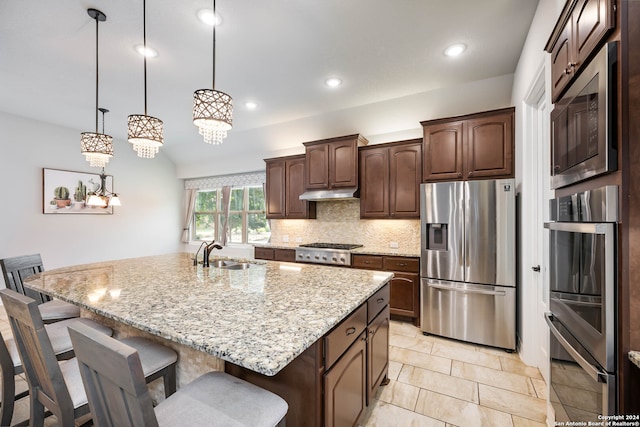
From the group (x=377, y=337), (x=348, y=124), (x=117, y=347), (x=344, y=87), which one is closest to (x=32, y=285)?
(x=117, y=347)

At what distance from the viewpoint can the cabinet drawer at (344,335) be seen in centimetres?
118

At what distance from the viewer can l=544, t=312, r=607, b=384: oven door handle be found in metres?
0.92

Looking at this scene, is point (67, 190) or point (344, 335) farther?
point (67, 190)

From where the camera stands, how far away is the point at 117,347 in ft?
2.31

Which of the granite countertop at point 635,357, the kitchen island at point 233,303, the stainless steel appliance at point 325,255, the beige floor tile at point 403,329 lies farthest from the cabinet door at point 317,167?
the granite countertop at point 635,357

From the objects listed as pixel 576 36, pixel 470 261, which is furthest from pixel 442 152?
pixel 576 36

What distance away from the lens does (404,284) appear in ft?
10.7

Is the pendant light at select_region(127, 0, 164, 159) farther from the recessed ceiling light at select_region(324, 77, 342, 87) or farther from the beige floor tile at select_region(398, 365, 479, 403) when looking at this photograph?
the beige floor tile at select_region(398, 365, 479, 403)

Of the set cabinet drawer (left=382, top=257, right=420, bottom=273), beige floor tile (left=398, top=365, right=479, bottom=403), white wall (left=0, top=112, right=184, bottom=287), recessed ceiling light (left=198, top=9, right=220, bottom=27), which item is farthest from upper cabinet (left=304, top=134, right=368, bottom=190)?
white wall (left=0, top=112, right=184, bottom=287)

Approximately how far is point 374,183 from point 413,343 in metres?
2.02

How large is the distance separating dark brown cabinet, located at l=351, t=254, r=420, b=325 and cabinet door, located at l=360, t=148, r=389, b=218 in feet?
2.14

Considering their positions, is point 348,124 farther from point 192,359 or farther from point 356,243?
point 192,359

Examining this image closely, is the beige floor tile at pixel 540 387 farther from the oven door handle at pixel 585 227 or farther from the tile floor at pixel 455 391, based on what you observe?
the oven door handle at pixel 585 227

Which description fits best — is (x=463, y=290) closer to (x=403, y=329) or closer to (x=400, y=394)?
(x=403, y=329)
